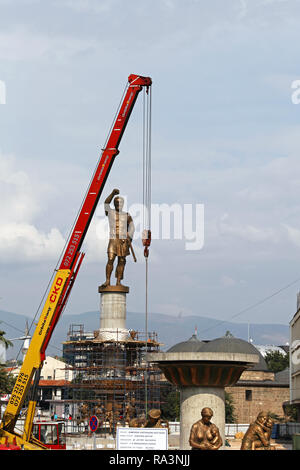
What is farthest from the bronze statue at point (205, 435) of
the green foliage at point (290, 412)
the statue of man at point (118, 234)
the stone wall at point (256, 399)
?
the stone wall at point (256, 399)

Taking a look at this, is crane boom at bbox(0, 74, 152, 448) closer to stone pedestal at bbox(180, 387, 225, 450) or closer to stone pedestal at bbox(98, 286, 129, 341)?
stone pedestal at bbox(180, 387, 225, 450)

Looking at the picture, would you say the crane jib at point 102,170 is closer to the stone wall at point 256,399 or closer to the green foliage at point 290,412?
the green foliage at point 290,412

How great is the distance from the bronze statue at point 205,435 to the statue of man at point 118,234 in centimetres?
3814

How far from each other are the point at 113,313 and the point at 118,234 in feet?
21.9

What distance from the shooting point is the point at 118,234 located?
58188 mm

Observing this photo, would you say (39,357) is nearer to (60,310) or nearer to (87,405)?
(60,310)

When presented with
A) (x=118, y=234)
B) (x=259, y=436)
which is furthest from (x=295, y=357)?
(x=259, y=436)

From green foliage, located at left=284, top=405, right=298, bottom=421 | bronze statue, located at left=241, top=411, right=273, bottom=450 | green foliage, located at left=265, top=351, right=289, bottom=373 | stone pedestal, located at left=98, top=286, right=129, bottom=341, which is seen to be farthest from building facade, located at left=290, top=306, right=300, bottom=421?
green foliage, located at left=265, top=351, right=289, bottom=373

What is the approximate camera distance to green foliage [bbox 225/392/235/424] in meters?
88.2

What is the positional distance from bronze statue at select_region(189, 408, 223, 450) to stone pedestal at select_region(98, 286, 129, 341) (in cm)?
3651

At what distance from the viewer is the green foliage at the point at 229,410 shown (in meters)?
88.2

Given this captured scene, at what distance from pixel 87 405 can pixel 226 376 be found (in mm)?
28913

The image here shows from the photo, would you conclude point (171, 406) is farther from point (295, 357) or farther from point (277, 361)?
point (277, 361)
